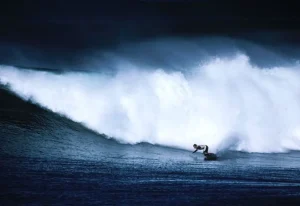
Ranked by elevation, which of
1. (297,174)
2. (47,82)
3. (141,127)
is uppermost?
(47,82)

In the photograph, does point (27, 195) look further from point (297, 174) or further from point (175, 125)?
point (175, 125)

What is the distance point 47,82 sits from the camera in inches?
1003

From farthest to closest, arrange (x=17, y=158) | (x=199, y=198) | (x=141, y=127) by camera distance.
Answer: (x=141, y=127) < (x=17, y=158) < (x=199, y=198)

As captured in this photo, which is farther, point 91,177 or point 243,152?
point 243,152

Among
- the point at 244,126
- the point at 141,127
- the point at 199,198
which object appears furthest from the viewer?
the point at 244,126

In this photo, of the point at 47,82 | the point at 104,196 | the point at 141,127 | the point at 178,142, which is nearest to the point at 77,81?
the point at 47,82

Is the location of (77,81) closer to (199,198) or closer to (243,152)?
(243,152)

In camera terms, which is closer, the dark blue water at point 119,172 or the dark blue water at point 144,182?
the dark blue water at point 144,182

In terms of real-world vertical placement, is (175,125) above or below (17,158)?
above

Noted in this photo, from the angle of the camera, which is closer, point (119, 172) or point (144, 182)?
point (144, 182)

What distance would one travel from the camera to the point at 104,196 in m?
10.3

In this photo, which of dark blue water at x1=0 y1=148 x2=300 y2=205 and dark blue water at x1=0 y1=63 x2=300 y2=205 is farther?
dark blue water at x1=0 y1=63 x2=300 y2=205

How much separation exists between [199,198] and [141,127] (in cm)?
1151

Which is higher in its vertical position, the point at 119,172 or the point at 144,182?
the point at 119,172
